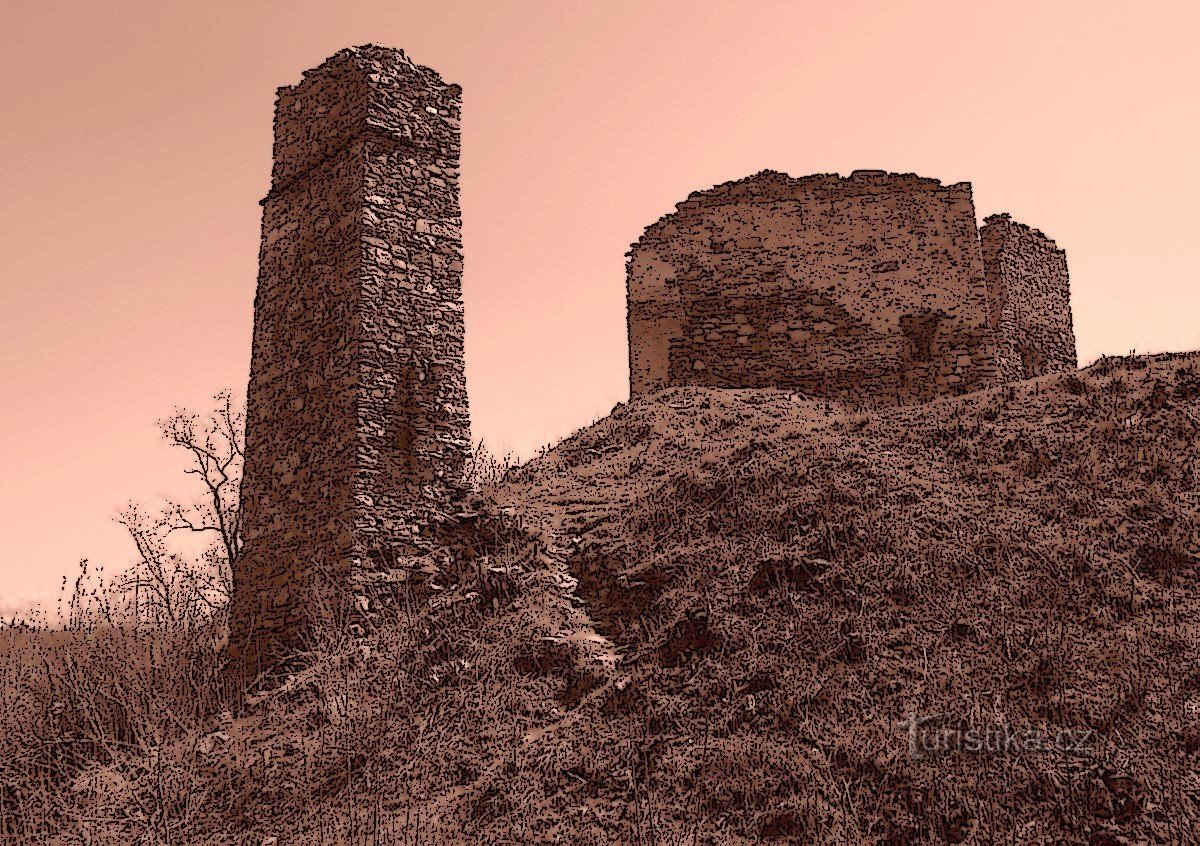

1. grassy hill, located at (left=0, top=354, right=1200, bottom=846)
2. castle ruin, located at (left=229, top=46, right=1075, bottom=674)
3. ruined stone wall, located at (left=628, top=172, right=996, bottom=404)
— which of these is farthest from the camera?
ruined stone wall, located at (left=628, top=172, right=996, bottom=404)

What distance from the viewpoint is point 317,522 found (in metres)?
10.1

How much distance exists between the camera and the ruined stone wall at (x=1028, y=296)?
65.3 ft

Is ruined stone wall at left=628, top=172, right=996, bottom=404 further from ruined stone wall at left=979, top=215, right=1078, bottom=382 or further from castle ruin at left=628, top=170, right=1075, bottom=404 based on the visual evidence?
ruined stone wall at left=979, top=215, right=1078, bottom=382

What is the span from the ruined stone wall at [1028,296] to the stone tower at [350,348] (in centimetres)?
1210

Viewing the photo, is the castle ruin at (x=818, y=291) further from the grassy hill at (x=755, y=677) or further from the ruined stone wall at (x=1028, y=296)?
the grassy hill at (x=755, y=677)

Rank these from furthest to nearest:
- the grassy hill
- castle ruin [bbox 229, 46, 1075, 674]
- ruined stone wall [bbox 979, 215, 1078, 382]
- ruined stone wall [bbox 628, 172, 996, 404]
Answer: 1. ruined stone wall [bbox 979, 215, 1078, 382]
2. ruined stone wall [bbox 628, 172, 996, 404]
3. castle ruin [bbox 229, 46, 1075, 674]
4. the grassy hill

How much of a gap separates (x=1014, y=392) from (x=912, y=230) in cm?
545

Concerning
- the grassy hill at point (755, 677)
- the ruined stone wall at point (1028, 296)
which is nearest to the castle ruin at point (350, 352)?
the grassy hill at point (755, 677)

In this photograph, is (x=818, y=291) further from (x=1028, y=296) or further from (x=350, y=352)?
(x=350, y=352)

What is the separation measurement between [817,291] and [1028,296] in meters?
6.14

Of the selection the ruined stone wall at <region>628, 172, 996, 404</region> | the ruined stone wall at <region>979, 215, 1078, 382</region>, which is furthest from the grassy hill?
Answer: the ruined stone wall at <region>979, 215, 1078, 382</region>

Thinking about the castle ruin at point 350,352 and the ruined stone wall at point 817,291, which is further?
the ruined stone wall at point 817,291

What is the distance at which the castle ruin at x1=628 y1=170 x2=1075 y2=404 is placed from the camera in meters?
16.5

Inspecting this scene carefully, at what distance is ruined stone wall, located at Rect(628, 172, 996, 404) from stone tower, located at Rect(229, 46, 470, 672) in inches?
242
